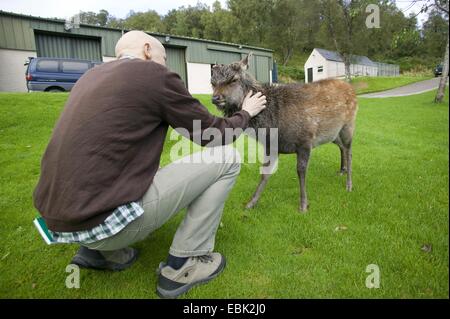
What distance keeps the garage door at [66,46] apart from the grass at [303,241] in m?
17.2

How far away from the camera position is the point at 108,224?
2.09 meters

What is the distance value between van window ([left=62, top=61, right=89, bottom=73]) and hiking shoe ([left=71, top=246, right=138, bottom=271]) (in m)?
15.8

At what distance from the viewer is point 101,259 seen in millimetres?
2803

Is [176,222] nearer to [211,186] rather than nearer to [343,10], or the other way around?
[211,186]

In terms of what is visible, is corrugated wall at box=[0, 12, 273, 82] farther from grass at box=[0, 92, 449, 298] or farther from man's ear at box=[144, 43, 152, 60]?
man's ear at box=[144, 43, 152, 60]

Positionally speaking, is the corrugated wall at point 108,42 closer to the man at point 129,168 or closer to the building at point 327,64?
the building at point 327,64

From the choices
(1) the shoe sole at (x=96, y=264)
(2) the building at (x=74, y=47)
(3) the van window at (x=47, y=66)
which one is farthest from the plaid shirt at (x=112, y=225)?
(3) the van window at (x=47, y=66)

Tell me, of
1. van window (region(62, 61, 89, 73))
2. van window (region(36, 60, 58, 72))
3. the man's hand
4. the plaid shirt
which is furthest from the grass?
van window (region(62, 61, 89, 73))

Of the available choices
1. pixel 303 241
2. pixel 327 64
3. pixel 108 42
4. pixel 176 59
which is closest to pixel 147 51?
pixel 303 241

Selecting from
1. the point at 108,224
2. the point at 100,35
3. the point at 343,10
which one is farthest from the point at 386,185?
the point at 343,10

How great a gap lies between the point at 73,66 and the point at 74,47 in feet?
20.5

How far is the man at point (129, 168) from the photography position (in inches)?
78.3

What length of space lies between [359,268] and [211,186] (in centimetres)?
157

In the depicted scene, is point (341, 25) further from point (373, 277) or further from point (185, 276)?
point (185, 276)
